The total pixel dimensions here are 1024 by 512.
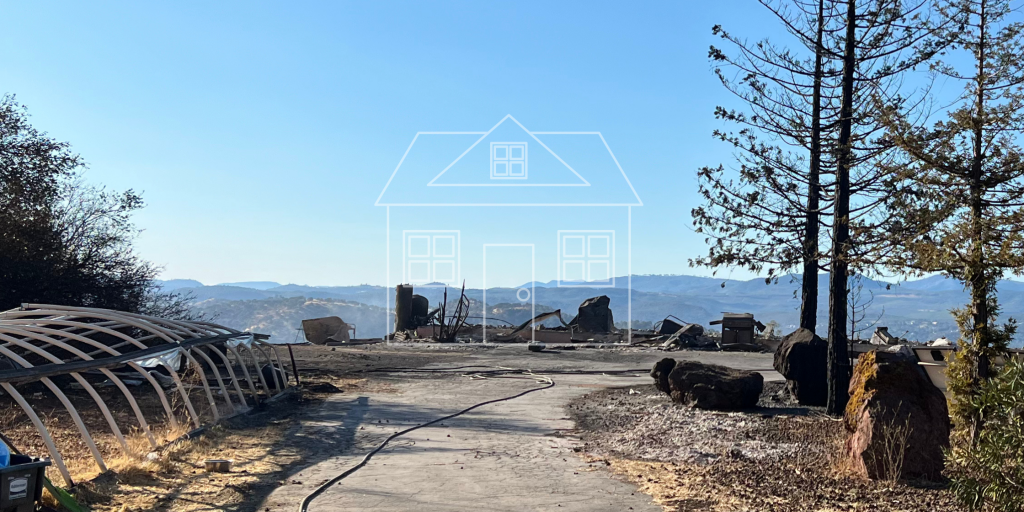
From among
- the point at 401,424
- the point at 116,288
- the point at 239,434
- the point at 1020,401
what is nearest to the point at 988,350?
the point at 1020,401

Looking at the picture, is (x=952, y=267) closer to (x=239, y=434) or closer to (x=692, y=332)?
(x=239, y=434)

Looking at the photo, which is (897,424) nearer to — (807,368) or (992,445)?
(992,445)

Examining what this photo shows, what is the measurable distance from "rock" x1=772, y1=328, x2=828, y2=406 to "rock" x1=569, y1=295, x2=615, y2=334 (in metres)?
21.4

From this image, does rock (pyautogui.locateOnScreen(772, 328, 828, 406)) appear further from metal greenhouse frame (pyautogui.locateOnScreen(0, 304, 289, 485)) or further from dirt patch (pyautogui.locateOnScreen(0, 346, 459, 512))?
metal greenhouse frame (pyautogui.locateOnScreen(0, 304, 289, 485))

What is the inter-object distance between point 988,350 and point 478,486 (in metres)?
4.89

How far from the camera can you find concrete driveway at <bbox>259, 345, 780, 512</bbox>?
293 inches

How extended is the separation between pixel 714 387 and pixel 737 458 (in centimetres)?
381

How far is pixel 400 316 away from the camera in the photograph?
35.9 meters

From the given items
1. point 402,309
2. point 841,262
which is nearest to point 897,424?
point 841,262

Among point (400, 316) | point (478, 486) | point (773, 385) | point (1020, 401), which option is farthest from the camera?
point (400, 316)

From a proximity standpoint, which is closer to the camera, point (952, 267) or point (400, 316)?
point (952, 267)

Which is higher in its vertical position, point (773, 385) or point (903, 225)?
point (903, 225)

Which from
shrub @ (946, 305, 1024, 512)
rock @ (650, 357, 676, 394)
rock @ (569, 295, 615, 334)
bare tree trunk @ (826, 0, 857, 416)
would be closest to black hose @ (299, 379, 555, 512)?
rock @ (650, 357, 676, 394)

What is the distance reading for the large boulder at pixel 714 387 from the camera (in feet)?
42.2
